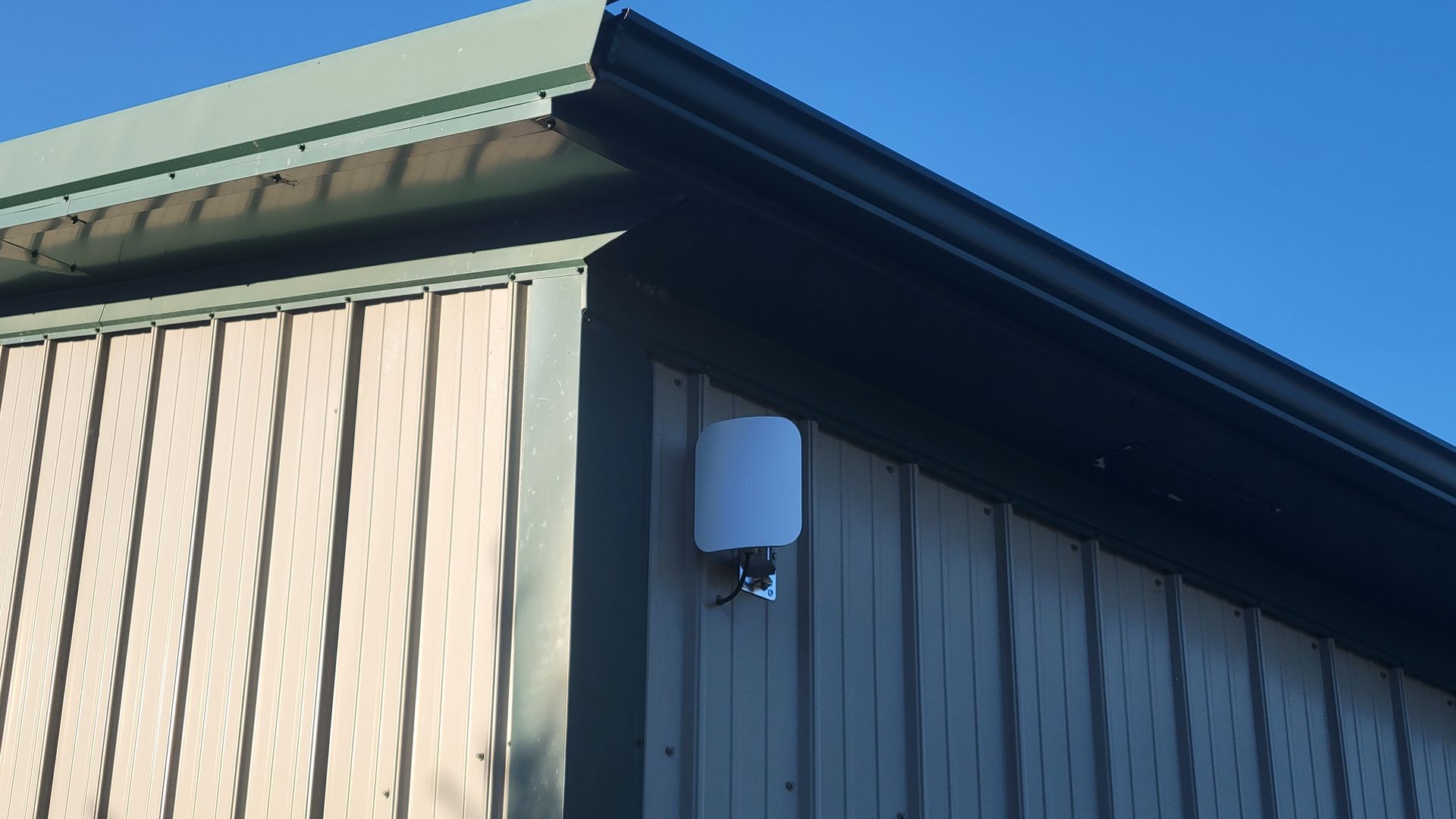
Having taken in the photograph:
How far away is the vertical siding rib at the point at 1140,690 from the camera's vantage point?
5138 millimetres

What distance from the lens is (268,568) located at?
4.27m

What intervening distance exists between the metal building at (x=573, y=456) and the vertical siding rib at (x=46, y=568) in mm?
15

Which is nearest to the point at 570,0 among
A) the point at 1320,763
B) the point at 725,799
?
the point at 725,799

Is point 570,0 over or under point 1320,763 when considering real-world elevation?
over

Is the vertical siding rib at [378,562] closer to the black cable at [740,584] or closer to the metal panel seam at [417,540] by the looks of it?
the metal panel seam at [417,540]

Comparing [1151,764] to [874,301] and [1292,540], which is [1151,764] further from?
[874,301]

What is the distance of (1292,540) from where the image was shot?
227 inches

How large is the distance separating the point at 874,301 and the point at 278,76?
5.64ft

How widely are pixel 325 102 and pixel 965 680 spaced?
8.11ft

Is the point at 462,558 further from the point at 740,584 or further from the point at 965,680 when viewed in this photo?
the point at 965,680

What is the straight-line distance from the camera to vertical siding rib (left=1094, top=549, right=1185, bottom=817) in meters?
5.14

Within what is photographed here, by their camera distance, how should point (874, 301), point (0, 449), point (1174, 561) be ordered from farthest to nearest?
point (1174, 561) → point (0, 449) → point (874, 301)

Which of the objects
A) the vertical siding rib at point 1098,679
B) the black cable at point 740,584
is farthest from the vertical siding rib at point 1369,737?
the black cable at point 740,584

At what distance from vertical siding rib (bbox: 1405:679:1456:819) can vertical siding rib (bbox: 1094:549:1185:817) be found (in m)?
1.47
